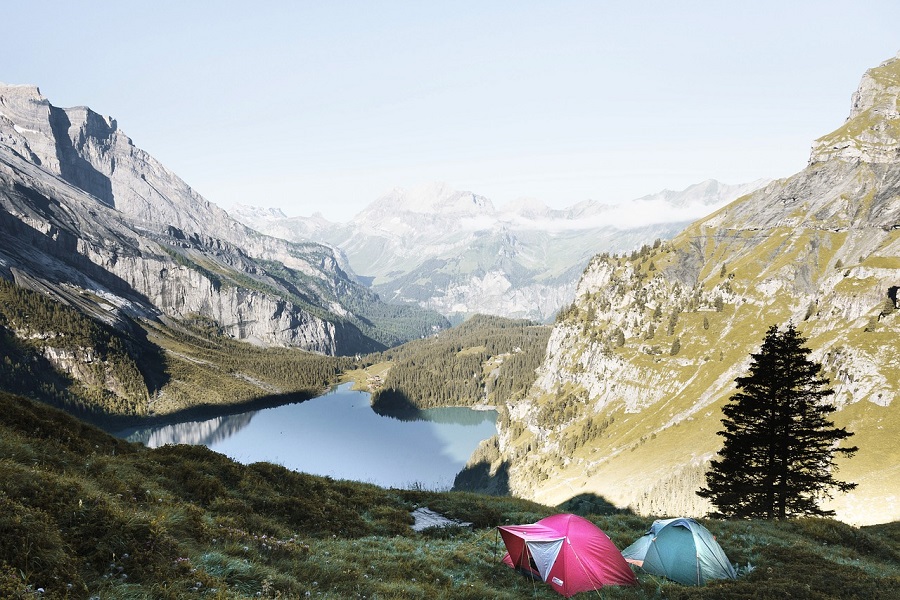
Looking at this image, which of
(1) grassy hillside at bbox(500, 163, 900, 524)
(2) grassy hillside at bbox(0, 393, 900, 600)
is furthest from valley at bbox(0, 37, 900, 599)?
(1) grassy hillside at bbox(500, 163, 900, 524)

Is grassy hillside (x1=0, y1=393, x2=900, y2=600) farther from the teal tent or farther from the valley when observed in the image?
the teal tent

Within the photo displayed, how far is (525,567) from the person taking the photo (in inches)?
659

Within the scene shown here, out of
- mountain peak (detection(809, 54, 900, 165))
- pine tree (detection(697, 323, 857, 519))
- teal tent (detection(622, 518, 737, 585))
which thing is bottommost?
teal tent (detection(622, 518, 737, 585))

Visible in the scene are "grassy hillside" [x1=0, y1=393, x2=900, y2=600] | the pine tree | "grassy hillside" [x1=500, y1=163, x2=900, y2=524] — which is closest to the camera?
"grassy hillside" [x1=0, y1=393, x2=900, y2=600]

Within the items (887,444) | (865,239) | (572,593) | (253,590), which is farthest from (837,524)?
(865,239)

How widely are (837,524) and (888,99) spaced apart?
734 ft

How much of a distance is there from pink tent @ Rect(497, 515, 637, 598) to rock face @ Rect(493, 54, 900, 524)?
48.9m

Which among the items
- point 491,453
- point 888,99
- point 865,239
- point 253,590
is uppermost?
point 888,99

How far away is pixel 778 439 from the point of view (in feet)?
107

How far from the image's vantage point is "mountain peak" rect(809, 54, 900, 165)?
477 ft

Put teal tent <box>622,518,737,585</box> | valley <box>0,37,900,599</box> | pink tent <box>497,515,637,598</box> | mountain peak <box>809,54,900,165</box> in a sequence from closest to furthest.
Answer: valley <box>0,37,900,599</box>
pink tent <box>497,515,637,598</box>
teal tent <box>622,518,737,585</box>
mountain peak <box>809,54,900,165</box>

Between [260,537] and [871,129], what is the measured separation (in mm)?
216834

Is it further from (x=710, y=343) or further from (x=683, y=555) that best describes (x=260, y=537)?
(x=710, y=343)

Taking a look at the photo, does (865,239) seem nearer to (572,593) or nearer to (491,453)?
(491,453)
